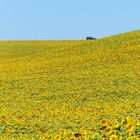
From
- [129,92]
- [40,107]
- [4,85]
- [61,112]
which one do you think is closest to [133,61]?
[4,85]

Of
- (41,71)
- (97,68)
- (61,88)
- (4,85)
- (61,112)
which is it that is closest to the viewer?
(61,112)

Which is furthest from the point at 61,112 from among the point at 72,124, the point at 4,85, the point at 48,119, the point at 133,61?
the point at 133,61

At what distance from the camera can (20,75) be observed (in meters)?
41.1

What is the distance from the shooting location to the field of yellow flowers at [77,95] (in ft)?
47.7

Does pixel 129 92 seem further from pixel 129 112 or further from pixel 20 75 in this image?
pixel 20 75

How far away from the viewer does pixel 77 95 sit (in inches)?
1119

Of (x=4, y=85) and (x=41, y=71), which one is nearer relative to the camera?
(x=4, y=85)

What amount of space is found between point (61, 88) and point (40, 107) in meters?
6.92

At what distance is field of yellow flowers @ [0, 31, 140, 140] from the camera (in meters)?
14.5

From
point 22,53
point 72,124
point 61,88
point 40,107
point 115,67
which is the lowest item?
point 72,124

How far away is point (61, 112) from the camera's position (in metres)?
21.3

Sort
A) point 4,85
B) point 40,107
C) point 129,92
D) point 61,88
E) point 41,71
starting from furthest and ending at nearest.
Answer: point 41,71
point 4,85
point 61,88
point 129,92
point 40,107

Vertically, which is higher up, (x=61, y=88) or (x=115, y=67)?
(x=115, y=67)

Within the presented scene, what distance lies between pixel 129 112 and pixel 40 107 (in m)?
7.45
